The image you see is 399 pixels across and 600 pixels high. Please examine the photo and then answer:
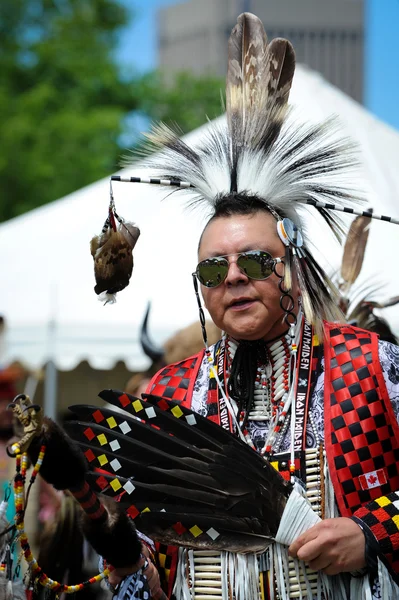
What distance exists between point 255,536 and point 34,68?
16.9m

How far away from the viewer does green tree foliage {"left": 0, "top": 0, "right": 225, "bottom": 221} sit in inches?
599

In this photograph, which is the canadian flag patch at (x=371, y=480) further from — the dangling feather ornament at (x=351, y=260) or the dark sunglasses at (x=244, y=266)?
the dangling feather ornament at (x=351, y=260)

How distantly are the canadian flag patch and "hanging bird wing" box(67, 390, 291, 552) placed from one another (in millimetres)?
197

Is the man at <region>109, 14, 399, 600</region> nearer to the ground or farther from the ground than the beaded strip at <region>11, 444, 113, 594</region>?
farther from the ground

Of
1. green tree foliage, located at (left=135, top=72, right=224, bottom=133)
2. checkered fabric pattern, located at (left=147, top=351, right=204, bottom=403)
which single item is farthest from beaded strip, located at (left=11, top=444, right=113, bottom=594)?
green tree foliage, located at (left=135, top=72, right=224, bottom=133)

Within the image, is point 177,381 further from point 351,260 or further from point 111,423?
point 351,260

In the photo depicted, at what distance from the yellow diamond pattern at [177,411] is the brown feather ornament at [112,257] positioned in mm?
389

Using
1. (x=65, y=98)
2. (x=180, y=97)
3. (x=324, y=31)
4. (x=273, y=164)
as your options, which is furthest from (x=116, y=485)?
(x=180, y=97)

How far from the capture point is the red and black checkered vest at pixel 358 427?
2.21m

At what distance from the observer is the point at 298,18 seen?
659 centimetres

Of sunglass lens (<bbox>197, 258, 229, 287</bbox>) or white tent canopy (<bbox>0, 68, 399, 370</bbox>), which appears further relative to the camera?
white tent canopy (<bbox>0, 68, 399, 370</bbox>)

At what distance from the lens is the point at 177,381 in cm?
255

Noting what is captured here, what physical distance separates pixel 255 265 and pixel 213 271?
122mm

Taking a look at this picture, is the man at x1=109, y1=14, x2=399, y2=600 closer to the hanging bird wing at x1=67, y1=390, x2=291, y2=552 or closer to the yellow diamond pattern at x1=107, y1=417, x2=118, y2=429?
the hanging bird wing at x1=67, y1=390, x2=291, y2=552
